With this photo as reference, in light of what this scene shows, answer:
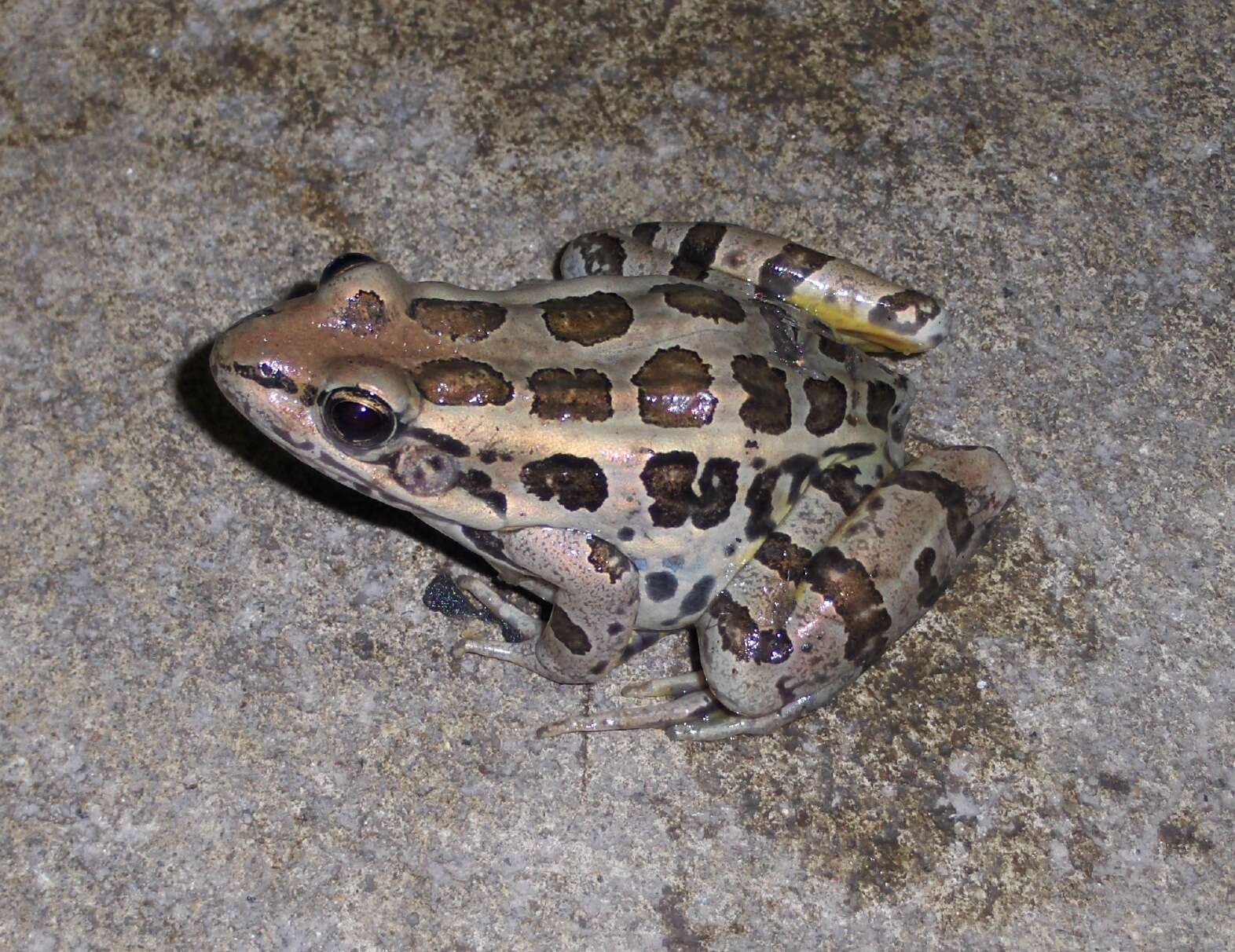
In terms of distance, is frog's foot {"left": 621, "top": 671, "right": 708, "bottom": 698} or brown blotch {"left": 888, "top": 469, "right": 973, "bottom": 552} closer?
brown blotch {"left": 888, "top": 469, "right": 973, "bottom": 552}

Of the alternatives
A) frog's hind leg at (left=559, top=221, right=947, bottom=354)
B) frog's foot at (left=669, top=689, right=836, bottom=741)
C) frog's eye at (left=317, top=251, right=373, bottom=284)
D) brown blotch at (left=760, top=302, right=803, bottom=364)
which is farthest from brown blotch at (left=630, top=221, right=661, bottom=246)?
frog's foot at (left=669, top=689, right=836, bottom=741)

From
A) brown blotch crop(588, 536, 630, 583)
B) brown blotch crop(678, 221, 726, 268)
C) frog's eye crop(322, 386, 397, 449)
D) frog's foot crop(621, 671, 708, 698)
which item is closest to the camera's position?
frog's eye crop(322, 386, 397, 449)

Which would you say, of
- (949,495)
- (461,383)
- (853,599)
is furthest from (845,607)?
(461,383)

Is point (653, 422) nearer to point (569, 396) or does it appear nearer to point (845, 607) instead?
point (569, 396)

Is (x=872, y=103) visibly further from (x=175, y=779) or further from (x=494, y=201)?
(x=175, y=779)

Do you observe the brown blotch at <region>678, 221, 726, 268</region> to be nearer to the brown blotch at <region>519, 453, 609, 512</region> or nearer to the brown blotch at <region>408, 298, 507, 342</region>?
the brown blotch at <region>408, 298, 507, 342</region>

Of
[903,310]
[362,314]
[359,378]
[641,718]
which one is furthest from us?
[903,310]
